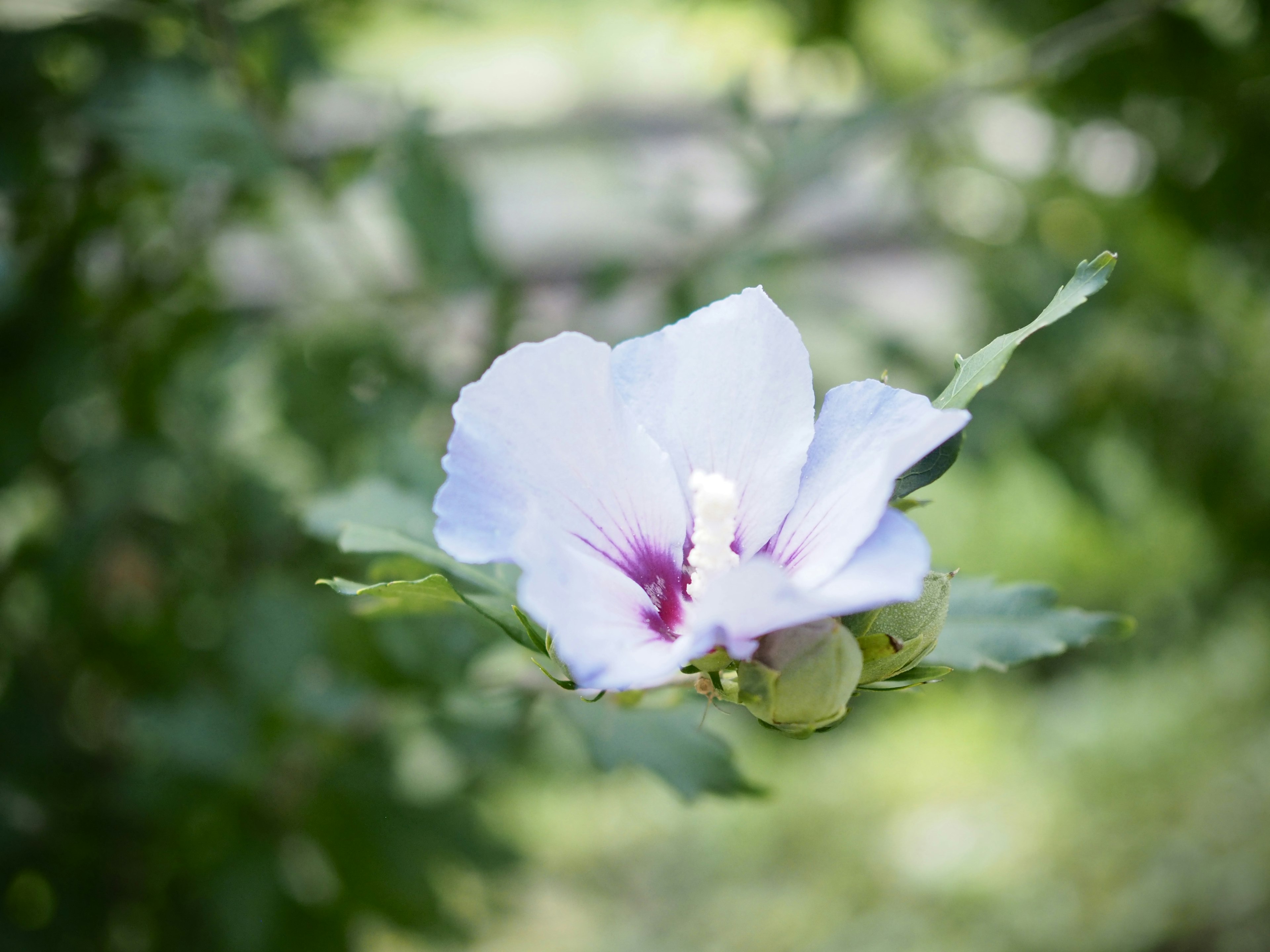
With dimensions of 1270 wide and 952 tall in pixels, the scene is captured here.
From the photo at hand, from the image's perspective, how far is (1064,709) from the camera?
293 cm

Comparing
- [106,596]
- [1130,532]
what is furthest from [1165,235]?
[106,596]

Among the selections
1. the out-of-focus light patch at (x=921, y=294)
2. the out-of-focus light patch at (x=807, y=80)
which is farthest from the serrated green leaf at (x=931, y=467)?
the out-of-focus light patch at (x=921, y=294)

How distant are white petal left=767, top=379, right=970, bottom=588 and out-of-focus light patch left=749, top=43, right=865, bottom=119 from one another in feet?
3.34

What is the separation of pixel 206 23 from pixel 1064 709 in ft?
8.81

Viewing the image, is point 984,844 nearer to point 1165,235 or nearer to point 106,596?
point 1165,235

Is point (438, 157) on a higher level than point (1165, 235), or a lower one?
higher

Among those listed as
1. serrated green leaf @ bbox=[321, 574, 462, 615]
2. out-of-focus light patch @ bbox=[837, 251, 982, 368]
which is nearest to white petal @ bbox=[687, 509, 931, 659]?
serrated green leaf @ bbox=[321, 574, 462, 615]

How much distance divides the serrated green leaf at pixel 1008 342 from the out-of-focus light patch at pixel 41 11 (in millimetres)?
1214

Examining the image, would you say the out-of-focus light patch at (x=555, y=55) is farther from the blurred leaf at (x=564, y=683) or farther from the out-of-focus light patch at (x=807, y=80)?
the blurred leaf at (x=564, y=683)

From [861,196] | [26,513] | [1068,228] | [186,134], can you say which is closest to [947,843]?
[1068,228]

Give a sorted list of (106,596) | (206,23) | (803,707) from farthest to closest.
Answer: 1. (106,596)
2. (206,23)
3. (803,707)

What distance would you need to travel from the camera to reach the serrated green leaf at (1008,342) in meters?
0.47

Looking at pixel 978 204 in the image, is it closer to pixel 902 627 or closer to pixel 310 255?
pixel 310 255

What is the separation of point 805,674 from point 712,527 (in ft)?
0.30
